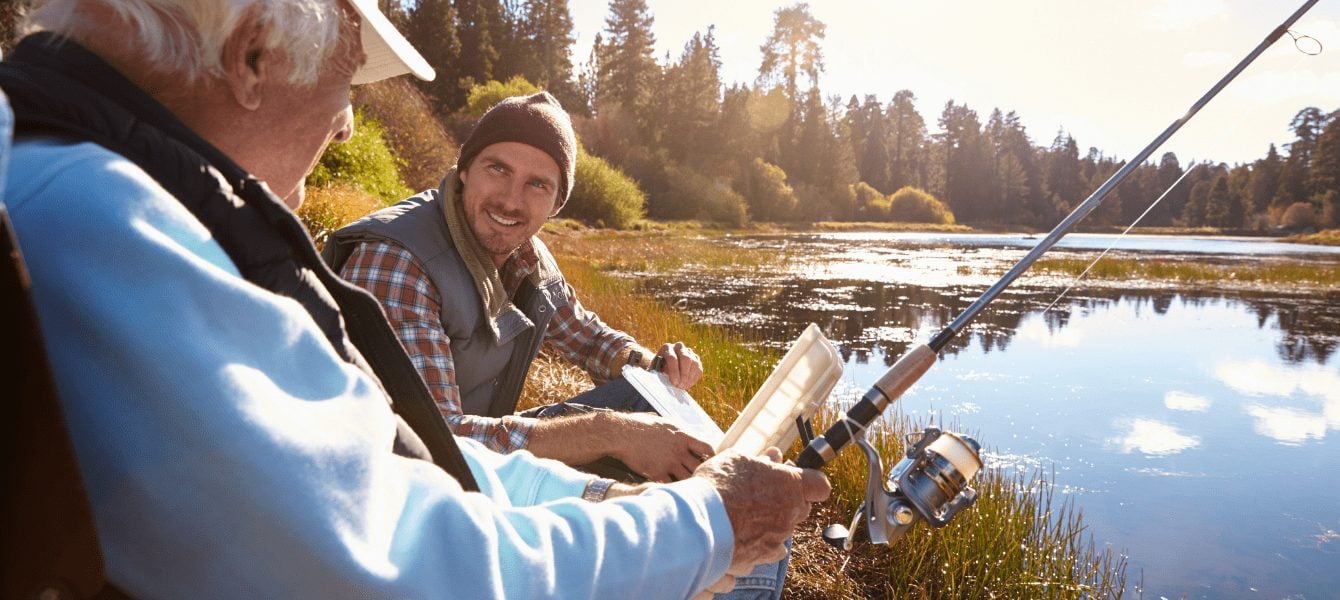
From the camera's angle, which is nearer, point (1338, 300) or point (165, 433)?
point (165, 433)

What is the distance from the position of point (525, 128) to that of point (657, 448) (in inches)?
48.8

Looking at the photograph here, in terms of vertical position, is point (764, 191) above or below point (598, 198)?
above

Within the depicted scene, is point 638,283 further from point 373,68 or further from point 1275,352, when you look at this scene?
point 373,68

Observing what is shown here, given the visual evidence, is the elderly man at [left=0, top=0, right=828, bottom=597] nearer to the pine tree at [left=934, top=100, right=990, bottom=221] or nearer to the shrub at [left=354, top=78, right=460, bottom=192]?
the shrub at [left=354, top=78, right=460, bottom=192]

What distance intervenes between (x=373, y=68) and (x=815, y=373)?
1.06m

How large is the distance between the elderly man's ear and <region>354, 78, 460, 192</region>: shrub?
50.1 feet

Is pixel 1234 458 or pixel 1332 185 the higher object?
pixel 1332 185

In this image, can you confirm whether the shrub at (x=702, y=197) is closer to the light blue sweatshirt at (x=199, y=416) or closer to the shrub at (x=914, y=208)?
the shrub at (x=914, y=208)

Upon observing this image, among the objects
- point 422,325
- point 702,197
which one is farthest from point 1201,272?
point 702,197

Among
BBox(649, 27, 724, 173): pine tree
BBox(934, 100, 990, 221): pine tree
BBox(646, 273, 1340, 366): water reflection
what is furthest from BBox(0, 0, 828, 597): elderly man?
BBox(934, 100, 990, 221): pine tree

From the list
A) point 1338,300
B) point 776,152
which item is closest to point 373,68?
point 1338,300

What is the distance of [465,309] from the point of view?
2490mm

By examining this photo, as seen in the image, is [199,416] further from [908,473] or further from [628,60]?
[628,60]

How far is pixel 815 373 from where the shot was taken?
1.80 meters
